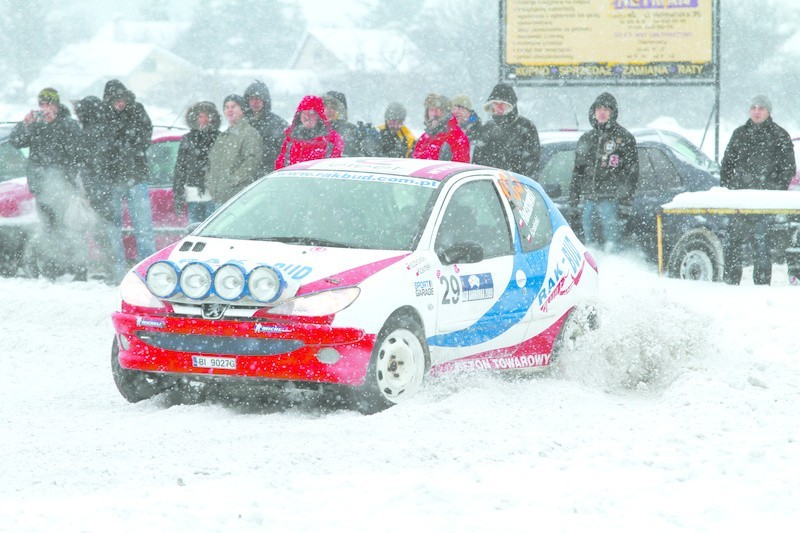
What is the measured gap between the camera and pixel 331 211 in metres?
8.55

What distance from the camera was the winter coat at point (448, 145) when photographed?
12898mm

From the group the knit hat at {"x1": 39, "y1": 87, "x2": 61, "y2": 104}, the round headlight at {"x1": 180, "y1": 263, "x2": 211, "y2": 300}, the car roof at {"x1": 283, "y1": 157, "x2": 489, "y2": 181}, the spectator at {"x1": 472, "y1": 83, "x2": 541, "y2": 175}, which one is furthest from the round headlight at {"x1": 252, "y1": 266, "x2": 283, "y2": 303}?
the knit hat at {"x1": 39, "y1": 87, "x2": 61, "y2": 104}

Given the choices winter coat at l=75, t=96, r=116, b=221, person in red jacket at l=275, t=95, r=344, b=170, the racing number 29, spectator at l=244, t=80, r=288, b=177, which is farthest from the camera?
winter coat at l=75, t=96, r=116, b=221

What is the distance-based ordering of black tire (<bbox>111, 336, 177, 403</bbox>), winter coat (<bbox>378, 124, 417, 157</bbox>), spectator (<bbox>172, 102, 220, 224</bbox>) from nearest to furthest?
black tire (<bbox>111, 336, 177, 403</bbox>) < spectator (<bbox>172, 102, 220, 224</bbox>) < winter coat (<bbox>378, 124, 417, 157</bbox>)

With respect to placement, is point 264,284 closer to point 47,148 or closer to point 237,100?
point 237,100

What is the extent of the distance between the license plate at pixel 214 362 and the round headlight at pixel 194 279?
1.11 ft

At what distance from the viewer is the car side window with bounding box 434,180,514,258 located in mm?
8594

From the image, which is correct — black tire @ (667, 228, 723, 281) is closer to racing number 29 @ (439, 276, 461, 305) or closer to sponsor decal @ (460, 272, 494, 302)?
sponsor decal @ (460, 272, 494, 302)

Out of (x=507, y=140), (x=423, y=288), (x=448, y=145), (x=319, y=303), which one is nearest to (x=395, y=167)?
(x=423, y=288)

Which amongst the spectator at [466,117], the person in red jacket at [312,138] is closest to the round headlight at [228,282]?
the person in red jacket at [312,138]

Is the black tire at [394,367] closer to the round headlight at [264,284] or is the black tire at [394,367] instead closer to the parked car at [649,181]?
the round headlight at [264,284]

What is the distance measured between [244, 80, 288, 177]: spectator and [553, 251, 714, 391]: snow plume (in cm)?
479

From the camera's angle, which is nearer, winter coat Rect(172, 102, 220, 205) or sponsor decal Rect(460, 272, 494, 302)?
sponsor decal Rect(460, 272, 494, 302)

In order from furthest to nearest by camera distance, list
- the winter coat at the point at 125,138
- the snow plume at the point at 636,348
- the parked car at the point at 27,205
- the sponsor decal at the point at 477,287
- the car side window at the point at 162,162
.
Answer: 1. the car side window at the point at 162,162
2. the parked car at the point at 27,205
3. the winter coat at the point at 125,138
4. the snow plume at the point at 636,348
5. the sponsor decal at the point at 477,287
